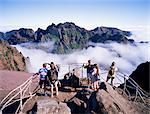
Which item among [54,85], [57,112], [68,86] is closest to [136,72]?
→ [68,86]

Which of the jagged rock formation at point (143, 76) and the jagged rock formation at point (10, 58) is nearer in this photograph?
the jagged rock formation at point (143, 76)

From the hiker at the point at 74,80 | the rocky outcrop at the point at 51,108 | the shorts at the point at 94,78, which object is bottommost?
the hiker at the point at 74,80

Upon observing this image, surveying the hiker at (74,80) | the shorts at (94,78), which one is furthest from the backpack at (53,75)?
the hiker at (74,80)

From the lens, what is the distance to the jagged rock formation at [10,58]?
56.7 meters

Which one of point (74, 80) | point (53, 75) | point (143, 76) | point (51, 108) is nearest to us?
point (51, 108)

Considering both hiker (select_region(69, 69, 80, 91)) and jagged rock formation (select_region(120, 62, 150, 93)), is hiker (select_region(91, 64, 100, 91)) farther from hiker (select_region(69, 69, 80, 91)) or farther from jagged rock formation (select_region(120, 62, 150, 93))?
jagged rock formation (select_region(120, 62, 150, 93))

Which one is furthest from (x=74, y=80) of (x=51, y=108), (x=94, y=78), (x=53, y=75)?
(x=51, y=108)

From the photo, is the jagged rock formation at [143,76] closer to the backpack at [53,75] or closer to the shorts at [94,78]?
the shorts at [94,78]

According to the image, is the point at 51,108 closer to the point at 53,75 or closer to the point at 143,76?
the point at 53,75

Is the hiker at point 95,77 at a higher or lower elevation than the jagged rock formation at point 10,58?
higher

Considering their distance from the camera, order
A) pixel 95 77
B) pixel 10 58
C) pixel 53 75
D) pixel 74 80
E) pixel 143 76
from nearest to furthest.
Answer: pixel 53 75 → pixel 95 77 → pixel 74 80 → pixel 143 76 → pixel 10 58

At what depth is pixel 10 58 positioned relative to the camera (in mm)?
60438

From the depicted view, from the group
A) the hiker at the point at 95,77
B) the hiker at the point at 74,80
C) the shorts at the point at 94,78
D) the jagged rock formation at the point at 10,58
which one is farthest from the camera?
the jagged rock formation at the point at 10,58

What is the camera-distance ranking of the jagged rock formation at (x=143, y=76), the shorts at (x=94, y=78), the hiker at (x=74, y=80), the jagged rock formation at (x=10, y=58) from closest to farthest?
the shorts at (x=94, y=78)
the hiker at (x=74, y=80)
the jagged rock formation at (x=143, y=76)
the jagged rock formation at (x=10, y=58)
